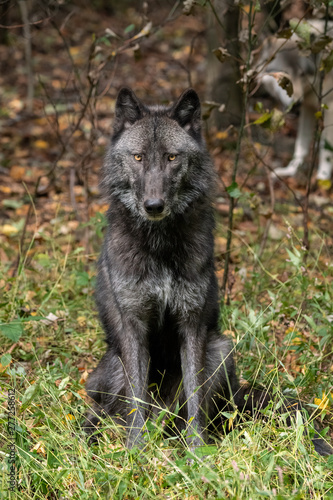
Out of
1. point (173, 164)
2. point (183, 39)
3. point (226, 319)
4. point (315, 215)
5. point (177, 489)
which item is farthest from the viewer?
point (183, 39)

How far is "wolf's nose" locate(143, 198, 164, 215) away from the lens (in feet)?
11.6

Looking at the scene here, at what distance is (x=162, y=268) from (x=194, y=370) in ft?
2.38

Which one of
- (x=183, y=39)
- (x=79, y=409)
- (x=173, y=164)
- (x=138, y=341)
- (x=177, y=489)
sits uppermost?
(x=183, y=39)

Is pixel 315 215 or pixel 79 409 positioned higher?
pixel 315 215

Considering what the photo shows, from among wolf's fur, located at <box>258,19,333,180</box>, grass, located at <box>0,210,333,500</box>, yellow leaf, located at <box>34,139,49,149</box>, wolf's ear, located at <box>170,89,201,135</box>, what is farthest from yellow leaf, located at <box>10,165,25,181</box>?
wolf's ear, located at <box>170,89,201,135</box>

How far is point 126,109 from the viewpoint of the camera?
3920 mm

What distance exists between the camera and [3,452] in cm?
318

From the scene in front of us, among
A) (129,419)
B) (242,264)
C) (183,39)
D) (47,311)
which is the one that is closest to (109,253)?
(129,419)

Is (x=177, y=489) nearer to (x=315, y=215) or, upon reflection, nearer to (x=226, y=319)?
(x=226, y=319)

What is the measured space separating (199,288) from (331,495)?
151cm

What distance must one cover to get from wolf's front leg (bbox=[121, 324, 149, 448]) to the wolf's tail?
0.68 meters

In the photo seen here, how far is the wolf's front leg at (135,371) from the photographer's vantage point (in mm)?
3707

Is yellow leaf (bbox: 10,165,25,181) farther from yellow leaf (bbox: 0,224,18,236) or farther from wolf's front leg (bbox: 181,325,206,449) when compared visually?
wolf's front leg (bbox: 181,325,206,449)

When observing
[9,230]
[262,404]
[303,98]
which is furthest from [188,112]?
[303,98]
